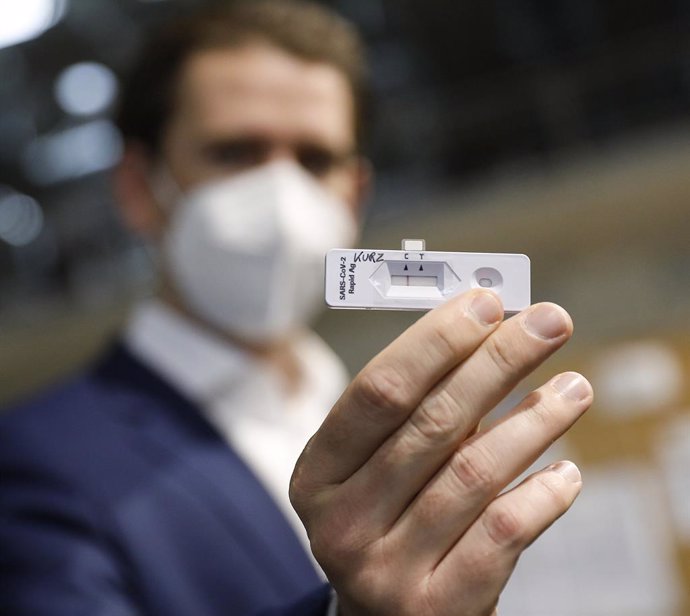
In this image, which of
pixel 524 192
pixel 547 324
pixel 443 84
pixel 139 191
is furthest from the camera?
pixel 443 84

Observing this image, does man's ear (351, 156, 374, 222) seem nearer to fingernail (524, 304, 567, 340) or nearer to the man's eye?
the man's eye

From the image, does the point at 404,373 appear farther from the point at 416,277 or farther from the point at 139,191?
the point at 139,191

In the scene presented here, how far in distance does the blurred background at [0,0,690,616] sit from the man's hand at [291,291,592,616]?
1199mm

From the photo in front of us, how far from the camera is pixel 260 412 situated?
2.98 ft

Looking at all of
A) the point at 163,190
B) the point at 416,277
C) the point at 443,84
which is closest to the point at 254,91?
the point at 163,190

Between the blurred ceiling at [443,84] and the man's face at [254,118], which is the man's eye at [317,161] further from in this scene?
the blurred ceiling at [443,84]

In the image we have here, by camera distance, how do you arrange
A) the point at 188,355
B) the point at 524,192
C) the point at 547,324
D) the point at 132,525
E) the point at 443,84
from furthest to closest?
the point at 443,84 < the point at 524,192 < the point at 188,355 < the point at 132,525 < the point at 547,324

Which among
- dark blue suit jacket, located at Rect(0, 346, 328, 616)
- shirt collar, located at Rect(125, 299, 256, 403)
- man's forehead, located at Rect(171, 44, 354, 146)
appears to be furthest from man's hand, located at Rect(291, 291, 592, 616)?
man's forehead, located at Rect(171, 44, 354, 146)

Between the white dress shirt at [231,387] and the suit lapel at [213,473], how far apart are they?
33 mm

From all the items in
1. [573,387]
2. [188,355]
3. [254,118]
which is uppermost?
[254,118]

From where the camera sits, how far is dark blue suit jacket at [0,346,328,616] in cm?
67

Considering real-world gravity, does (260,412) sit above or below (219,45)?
below

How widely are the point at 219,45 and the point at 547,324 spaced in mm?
761

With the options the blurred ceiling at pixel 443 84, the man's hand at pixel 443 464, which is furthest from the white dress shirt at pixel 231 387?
the blurred ceiling at pixel 443 84
